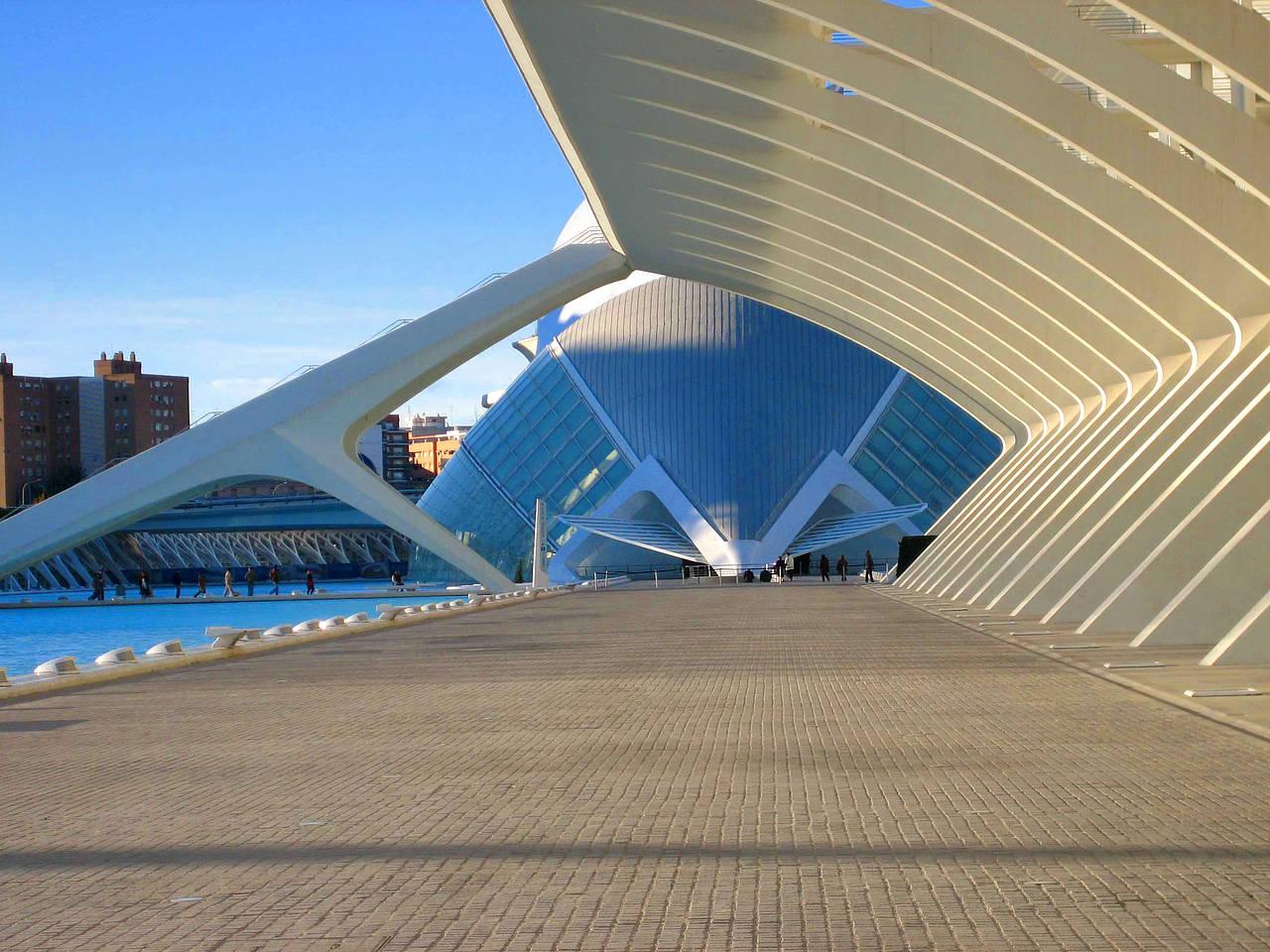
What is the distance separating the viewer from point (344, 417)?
31672 millimetres

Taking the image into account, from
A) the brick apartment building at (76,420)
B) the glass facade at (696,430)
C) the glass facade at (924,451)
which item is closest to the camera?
the glass facade at (696,430)

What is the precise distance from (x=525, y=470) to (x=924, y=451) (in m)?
12.6

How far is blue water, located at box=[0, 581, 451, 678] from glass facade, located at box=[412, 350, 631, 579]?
8.97 m

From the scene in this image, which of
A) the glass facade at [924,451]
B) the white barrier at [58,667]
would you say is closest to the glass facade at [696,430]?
the glass facade at [924,451]

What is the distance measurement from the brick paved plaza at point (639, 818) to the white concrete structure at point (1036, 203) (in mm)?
3585

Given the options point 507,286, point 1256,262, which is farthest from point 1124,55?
point 507,286

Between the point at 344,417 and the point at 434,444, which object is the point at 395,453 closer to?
the point at 434,444

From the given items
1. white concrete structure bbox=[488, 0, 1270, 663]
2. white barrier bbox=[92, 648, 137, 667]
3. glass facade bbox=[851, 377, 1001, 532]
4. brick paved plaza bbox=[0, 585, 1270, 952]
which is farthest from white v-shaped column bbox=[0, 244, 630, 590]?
brick paved plaza bbox=[0, 585, 1270, 952]

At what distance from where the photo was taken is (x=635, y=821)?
5.39 metres

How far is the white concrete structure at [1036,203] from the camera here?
437 inches

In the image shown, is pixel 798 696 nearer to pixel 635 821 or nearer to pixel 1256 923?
pixel 635 821

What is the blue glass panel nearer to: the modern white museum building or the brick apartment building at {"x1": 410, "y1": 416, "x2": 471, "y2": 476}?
the modern white museum building

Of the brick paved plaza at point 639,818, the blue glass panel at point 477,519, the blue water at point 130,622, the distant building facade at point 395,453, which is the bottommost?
the brick paved plaza at point 639,818

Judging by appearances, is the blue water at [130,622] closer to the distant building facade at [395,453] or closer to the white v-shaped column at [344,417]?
the white v-shaped column at [344,417]
